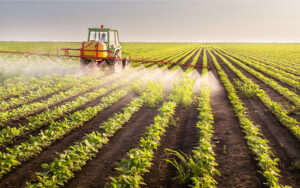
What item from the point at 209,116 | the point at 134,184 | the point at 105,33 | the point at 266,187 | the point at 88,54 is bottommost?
the point at 266,187

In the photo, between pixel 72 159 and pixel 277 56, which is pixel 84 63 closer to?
pixel 72 159

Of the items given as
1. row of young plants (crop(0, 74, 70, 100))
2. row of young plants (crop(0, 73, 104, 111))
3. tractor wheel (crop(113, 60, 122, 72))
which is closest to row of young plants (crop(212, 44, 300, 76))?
tractor wheel (crop(113, 60, 122, 72))

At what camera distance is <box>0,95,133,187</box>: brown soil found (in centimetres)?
313

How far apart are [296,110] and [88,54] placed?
9.99 metres

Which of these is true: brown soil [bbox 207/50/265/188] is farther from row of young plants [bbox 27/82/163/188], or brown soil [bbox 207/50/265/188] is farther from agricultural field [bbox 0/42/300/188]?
row of young plants [bbox 27/82/163/188]

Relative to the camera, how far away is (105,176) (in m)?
3.32

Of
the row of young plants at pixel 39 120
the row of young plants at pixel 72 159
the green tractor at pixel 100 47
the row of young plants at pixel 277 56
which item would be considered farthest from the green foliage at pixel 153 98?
the row of young plants at pixel 277 56

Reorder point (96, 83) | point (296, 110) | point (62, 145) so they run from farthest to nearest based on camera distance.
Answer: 1. point (96, 83)
2. point (296, 110)
3. point (62, 145)

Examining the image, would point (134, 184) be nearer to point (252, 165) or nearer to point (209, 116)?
point (252, 165)

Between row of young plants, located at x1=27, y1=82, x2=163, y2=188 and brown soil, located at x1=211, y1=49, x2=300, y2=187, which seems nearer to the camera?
row of young plants, located at x1=27, y1=82, x2=163, y2=188

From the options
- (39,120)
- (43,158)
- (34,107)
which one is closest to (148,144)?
(43,158)

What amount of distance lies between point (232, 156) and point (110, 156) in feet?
7.93

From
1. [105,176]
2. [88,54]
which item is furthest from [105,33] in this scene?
[105,176]

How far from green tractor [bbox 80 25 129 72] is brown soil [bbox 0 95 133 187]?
20.1ft
